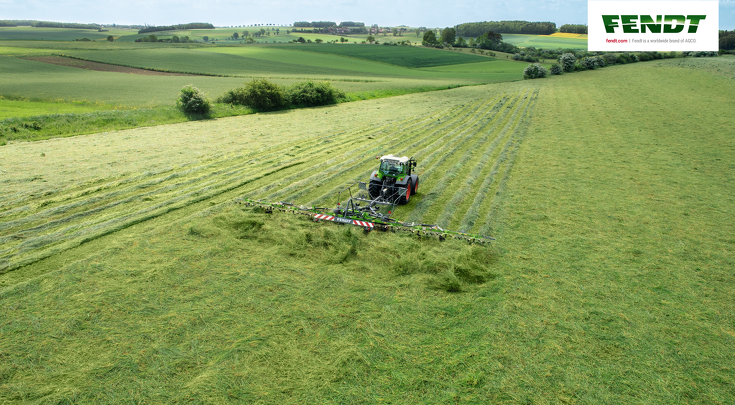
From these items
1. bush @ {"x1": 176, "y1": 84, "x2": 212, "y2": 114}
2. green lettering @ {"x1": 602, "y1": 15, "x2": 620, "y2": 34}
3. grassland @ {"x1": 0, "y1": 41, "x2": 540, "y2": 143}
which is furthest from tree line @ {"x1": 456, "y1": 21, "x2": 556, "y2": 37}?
bush @ {"x1": 176, "y1": 84, "x2": 212, "y2": 114}

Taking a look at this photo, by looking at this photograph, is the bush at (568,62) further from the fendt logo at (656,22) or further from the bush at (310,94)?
the bush at (310,94)

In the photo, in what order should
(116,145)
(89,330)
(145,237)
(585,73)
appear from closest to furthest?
1. (89,330)
2. (145,237)
3. (116,145)
4. (585,73)

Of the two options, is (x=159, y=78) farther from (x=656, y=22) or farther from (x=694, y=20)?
(x=694, y=20)

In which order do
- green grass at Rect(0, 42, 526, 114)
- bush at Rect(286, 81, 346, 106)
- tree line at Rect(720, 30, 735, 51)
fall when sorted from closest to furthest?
green grass at Rect(0, 42, 526, 114), bush at Rect(286, 81, 346, 106), tree line at Rect(720, 30, 735, 51)

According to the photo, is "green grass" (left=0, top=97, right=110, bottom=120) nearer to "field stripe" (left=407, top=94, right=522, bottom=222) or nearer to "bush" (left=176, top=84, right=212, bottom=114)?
"bush" (left=176, top=84, right=212, bottom=114)

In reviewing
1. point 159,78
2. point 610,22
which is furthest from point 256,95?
point 610,22

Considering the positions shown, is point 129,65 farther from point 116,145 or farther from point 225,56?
point 116,145

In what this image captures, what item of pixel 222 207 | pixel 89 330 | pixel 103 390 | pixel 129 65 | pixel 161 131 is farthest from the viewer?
pixel 129 65

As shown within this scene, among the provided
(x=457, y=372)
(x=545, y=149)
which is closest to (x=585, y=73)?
(x=545, y=149)
